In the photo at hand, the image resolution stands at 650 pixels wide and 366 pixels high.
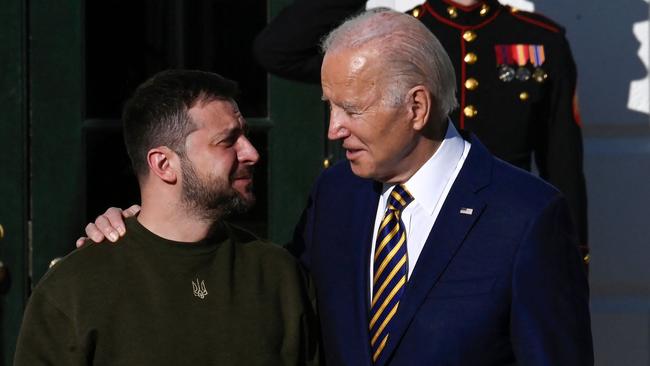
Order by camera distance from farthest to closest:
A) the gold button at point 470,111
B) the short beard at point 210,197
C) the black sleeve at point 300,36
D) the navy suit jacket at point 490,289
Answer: the gold button at point 470,111, the black sleeve at point 300,36, the short beard at point 210,197, the navy suit jacket at point 490,289

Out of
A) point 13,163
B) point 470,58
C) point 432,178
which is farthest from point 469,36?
point 13,163

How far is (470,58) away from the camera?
11.3 feet

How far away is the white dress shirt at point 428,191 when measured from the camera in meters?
2.62

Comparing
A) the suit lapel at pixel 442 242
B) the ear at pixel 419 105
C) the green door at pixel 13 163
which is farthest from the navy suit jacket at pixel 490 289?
the green door at pixel 13 163

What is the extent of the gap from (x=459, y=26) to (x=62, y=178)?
1330 mm

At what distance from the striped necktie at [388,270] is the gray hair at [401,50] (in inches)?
9.0

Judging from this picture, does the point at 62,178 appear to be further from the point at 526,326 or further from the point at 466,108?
the point at 526,326

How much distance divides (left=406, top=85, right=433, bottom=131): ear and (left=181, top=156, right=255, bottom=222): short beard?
447mm

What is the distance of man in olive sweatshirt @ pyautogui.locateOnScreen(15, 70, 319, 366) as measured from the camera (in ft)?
8.35

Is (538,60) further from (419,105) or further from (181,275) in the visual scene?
(181,275)

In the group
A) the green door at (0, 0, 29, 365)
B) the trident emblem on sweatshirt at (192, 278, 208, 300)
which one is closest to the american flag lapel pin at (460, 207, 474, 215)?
the trident emblem on sweatshirt at (192, 278, 208, 300)

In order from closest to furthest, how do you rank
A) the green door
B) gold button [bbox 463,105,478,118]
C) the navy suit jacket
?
the navy suit jacket
gold button [bbox 463,105,478,118]
the green door

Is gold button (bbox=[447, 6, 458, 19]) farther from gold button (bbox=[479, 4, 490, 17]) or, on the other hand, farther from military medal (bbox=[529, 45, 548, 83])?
military medal (bbox=[529, 45, 548, 83])

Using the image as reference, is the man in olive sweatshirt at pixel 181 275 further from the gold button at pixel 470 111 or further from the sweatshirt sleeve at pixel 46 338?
the gold button at pixel 470 111
